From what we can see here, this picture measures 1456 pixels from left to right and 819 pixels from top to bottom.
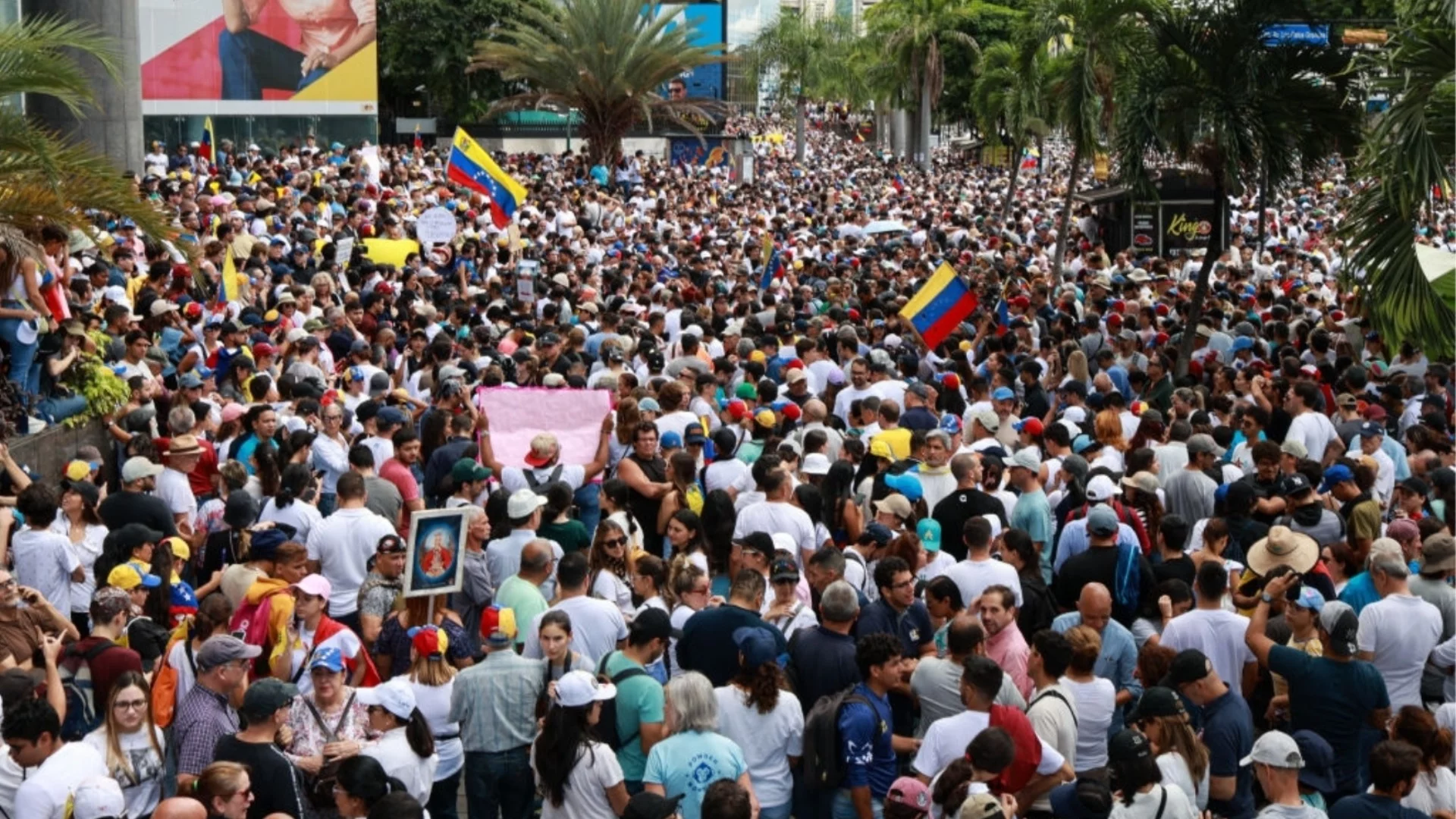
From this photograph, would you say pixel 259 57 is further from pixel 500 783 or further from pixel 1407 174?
pixel 500 783

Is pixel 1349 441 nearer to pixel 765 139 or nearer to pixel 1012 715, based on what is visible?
pixel 1012 715

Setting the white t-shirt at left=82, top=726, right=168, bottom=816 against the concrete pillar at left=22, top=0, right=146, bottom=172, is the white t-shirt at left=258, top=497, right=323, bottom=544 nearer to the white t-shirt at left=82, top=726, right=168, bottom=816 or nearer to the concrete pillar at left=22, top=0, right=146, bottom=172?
the white t-shirt at left=82, top=726, right=168, bottom=816

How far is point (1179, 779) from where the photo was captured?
6746mm

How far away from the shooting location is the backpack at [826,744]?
285 inches

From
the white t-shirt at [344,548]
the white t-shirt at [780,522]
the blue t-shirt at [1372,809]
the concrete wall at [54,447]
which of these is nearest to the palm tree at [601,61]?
the concrete wall at [54,447]

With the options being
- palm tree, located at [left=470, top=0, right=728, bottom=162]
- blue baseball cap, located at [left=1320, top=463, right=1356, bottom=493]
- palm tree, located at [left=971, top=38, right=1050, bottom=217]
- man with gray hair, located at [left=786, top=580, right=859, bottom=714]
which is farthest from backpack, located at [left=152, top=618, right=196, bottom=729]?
palm tree, located at [left=470, top=0, right=728, bottom=162]

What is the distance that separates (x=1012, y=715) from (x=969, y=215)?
3066 cm

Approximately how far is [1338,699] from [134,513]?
6101 mm

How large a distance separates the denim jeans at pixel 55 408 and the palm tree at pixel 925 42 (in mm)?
46893

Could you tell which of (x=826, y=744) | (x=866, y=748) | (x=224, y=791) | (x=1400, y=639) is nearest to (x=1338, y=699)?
(x=1400, y=639)

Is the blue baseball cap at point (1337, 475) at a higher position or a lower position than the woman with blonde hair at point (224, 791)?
higher

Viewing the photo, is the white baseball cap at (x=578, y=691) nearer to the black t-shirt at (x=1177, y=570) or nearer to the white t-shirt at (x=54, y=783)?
the white t-shirt at (x=54, y=783)

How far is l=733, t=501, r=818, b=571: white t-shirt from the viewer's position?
9.59m

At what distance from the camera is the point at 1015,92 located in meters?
32.0
